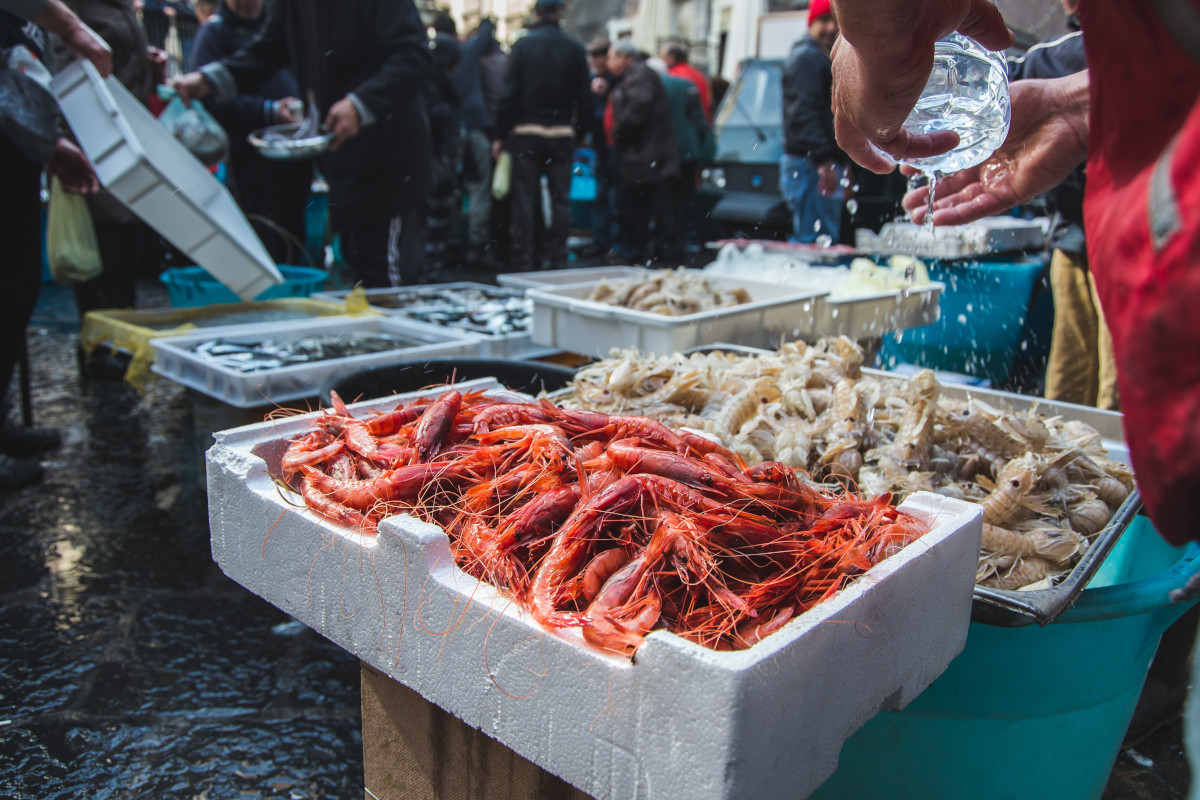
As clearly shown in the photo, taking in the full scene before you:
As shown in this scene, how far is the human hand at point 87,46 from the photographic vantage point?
3805mm

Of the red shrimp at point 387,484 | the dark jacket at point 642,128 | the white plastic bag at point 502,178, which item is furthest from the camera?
the white plastic bag at point 502,178

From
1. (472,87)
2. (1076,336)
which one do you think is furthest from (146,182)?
(472,87)

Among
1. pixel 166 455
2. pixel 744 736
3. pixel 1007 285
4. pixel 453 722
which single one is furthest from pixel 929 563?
pixel 166 455

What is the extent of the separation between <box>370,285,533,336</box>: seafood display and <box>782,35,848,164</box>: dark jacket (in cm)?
365

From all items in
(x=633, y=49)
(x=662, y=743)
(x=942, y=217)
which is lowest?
(x=662, y=743)

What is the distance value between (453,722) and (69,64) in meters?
4.12

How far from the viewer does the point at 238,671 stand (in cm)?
277

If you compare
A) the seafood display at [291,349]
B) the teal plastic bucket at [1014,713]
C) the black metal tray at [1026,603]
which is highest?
the seafood display at [291,349]

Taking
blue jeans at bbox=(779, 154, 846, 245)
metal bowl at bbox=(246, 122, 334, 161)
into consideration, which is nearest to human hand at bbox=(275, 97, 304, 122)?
metal bowl at bbox=(246, 122, 334, 161)

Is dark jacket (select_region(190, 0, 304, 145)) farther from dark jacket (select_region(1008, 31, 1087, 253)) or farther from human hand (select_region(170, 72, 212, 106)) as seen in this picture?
dark jacket (select_region(1008, 31, 1087, 253))

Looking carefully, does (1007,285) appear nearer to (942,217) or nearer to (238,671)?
(942,217)

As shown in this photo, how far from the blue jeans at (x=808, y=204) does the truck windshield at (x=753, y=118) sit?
200 cm

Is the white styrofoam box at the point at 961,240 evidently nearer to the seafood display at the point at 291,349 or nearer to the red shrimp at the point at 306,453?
the seafood display at the point at 291,349

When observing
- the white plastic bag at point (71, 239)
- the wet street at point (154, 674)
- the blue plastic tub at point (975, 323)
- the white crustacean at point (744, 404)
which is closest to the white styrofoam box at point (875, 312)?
the blue plastic tub at point (975, 323)
